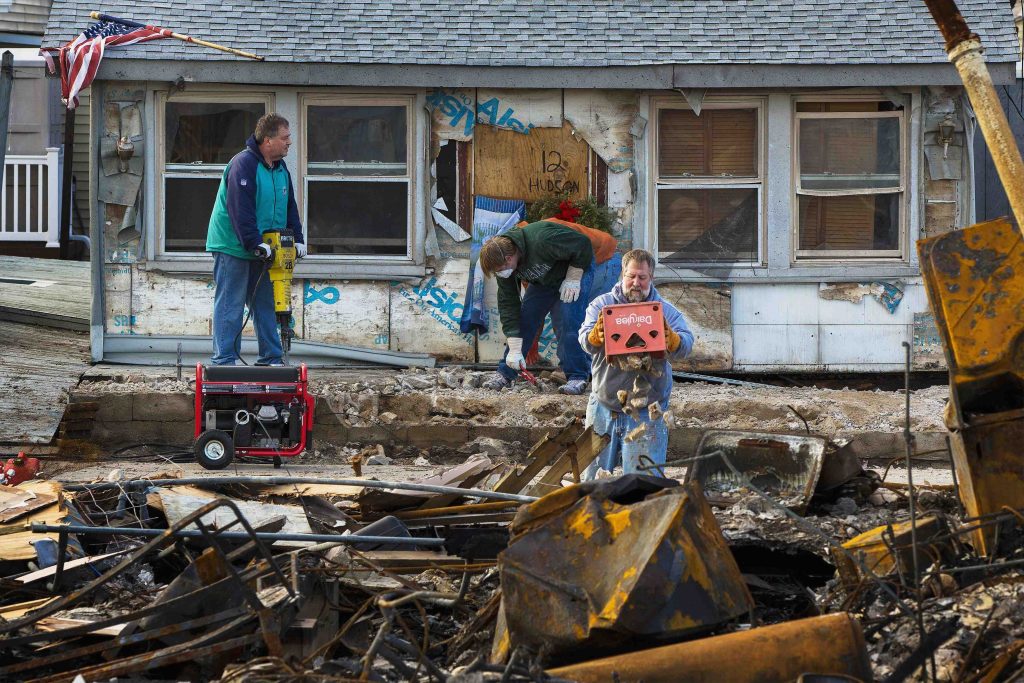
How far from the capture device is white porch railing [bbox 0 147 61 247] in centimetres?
1791

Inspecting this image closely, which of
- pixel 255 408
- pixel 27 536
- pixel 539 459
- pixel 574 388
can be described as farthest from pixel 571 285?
pixel 27 536

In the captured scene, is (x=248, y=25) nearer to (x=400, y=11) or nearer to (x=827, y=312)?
(x=400, y=11)

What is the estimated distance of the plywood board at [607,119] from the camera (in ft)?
40.2

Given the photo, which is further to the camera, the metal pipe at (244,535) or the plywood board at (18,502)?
the plywood board at (18,502)

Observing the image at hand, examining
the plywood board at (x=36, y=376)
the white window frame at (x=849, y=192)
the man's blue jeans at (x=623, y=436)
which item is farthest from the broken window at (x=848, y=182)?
the plywood board at (x=36, y=376)

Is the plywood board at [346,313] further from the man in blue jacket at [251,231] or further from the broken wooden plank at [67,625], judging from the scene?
the broken wooden plank at [67,625]

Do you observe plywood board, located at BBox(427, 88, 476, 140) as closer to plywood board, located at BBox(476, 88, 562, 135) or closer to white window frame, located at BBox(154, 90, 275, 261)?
plywood board, located at BBox(476, 88, 562, 135)

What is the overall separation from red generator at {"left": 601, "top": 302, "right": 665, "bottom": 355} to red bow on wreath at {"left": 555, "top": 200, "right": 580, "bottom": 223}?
5102 mm

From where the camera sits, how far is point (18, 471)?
7.98 meters

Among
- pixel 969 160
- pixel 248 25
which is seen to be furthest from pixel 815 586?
pixel 248 25

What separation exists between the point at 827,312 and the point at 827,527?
663cm

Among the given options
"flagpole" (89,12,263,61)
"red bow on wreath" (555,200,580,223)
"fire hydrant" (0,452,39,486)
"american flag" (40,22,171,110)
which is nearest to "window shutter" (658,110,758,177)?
"red bow on wreath" (555,200,580,223)

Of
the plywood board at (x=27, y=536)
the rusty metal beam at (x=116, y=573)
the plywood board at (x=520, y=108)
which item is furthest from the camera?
the plywood board at (x=520, y=108)

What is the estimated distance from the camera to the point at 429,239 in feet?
40.8
